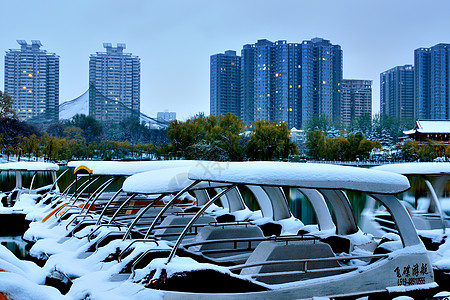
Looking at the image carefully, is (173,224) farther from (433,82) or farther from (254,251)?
(433,82)

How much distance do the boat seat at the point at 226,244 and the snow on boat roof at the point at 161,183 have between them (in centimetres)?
139

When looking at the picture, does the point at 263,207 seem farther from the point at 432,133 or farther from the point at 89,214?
the point at 432,133

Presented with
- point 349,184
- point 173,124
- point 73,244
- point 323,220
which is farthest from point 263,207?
point 173,124

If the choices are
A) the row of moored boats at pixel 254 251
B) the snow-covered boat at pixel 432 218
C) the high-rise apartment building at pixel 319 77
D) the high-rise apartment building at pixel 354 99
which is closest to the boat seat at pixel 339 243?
the row of moored boats at pixel 254 251

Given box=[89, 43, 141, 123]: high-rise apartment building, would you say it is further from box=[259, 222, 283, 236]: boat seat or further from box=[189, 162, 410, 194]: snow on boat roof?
box=[189, 162, 410, 194]: snow on boat roof

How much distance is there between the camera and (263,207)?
13305 mm

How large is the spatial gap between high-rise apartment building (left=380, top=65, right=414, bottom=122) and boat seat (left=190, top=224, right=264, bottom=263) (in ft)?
433

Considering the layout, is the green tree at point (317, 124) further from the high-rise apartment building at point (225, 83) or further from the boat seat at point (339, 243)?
the boat seat at point (339, 243)

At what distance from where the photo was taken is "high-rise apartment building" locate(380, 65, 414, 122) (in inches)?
5369

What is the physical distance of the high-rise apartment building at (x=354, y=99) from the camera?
137250 mm

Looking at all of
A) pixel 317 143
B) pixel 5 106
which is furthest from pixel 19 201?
pixel 317 143

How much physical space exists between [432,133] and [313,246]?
64689mm

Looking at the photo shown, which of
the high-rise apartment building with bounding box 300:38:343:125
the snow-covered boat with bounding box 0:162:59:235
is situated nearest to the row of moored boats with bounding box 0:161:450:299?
the snow-covered boat with bounding box 0:162:59:235

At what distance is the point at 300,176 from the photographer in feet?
22.6
